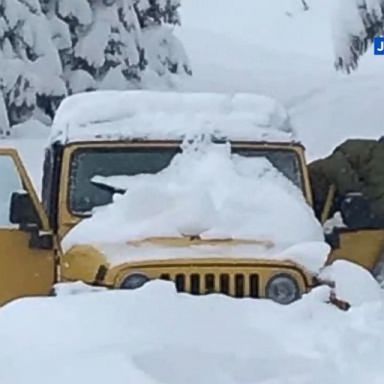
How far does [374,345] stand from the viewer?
5.17 metres

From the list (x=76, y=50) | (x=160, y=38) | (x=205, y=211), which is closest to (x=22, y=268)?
(x=205, y=211)

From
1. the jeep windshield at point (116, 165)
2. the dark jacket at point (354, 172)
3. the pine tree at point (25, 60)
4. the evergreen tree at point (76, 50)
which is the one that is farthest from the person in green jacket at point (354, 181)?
the pine tree at point (25, 60)

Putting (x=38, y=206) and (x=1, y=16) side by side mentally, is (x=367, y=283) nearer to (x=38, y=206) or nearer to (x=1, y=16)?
(x=38, y=206)

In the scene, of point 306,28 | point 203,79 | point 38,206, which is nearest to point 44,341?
point 38,206

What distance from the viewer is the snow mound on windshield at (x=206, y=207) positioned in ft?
21.8

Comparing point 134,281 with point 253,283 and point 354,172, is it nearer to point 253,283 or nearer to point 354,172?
point 253,283

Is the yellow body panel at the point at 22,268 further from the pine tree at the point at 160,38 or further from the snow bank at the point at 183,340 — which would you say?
the pine tree at the point at 160,38

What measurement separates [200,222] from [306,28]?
108ft

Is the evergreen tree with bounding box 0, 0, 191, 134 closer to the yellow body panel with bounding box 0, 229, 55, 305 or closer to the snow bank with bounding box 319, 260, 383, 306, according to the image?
the yellow body panel with bounding box 0, 229, 55, 305

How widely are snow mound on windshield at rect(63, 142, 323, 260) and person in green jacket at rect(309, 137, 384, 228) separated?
230mm

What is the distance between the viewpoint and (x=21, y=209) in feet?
22.6

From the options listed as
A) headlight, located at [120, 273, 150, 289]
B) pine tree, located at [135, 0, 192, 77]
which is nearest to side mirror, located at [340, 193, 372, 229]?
headlight, located at [120, 273, 150, 289]

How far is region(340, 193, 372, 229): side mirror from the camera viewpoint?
7016 mm

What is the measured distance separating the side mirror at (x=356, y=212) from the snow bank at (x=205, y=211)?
16cm
